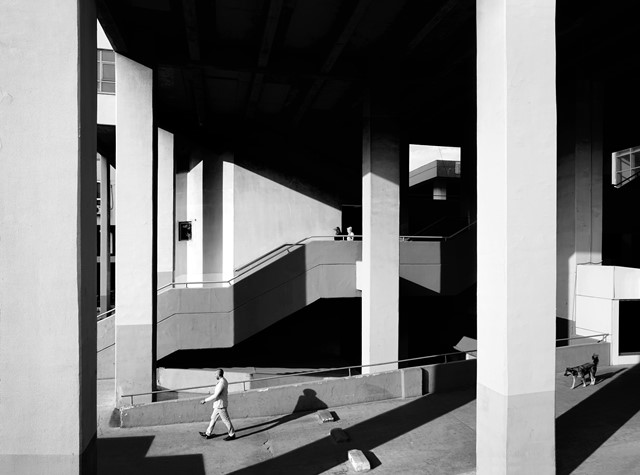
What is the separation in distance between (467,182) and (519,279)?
17022 mm

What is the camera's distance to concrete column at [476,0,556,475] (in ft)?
21.5

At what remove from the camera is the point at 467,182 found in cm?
2261

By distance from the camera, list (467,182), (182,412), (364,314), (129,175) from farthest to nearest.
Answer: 1. (467,182)
2. (364,314)
3. (129,175)
4. (182,412)

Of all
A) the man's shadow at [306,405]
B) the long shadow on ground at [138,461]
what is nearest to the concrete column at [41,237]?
the long shadow on ground at [138,461]

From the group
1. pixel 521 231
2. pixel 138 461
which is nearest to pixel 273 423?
pixel 138 461

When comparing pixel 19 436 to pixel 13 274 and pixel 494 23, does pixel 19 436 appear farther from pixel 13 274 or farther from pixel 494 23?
pixel 494 23

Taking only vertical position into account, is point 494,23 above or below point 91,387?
above

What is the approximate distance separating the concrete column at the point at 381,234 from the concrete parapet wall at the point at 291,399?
3.18 meters

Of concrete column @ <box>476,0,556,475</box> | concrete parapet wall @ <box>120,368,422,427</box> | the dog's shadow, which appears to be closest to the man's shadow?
concrete parapet wall @ <box>120,368,422,427</box>

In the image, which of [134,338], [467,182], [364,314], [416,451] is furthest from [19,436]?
[467,182]

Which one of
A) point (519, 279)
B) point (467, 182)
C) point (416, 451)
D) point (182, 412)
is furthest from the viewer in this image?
point (467, 182)

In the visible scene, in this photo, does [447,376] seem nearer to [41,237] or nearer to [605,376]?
[605,376]

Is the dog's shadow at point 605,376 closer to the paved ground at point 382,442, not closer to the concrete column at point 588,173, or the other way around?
the paved ground at point 382,442

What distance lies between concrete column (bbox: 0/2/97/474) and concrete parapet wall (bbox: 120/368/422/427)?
462 centimetres
